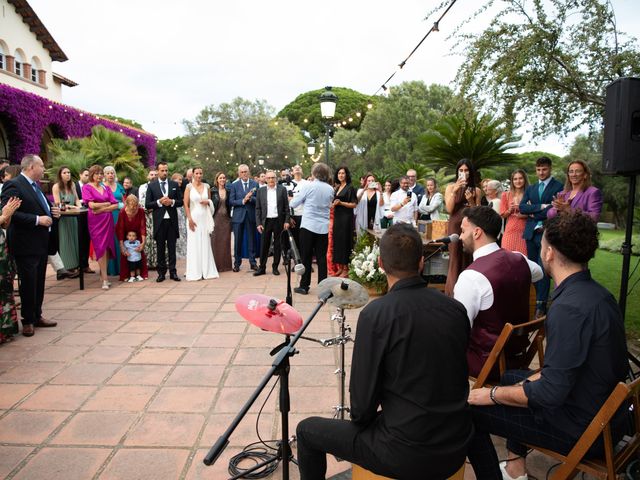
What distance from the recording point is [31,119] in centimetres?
1984

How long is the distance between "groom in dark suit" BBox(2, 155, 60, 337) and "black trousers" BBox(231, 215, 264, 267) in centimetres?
435

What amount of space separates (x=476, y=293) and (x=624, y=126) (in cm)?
223

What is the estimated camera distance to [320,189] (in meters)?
7.43

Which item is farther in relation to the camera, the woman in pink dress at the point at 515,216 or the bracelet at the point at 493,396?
the woman in pink dress at the point at 515,216

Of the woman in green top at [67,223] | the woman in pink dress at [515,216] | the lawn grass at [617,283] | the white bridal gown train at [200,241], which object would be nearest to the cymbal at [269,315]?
the lawn grass at [617,283]

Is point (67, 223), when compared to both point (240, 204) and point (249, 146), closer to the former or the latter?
point (240, 204)

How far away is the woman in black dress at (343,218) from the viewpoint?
8055 mm

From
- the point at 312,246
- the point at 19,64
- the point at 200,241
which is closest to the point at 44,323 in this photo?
the point at 200,241

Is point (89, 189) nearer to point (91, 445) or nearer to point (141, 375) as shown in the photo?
point (141, 375)

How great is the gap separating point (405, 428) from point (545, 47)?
573cm

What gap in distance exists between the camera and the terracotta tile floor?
9.67ft

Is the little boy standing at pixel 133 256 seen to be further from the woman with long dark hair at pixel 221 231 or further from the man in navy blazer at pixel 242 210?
the man in navy blazer at pixel 242 210

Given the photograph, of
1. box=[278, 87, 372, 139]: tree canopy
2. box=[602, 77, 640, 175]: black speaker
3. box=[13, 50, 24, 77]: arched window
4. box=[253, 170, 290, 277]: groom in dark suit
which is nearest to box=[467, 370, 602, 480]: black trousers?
box=[602, 77, 640, 175]: black speaker

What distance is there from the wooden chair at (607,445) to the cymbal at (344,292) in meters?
1.15
